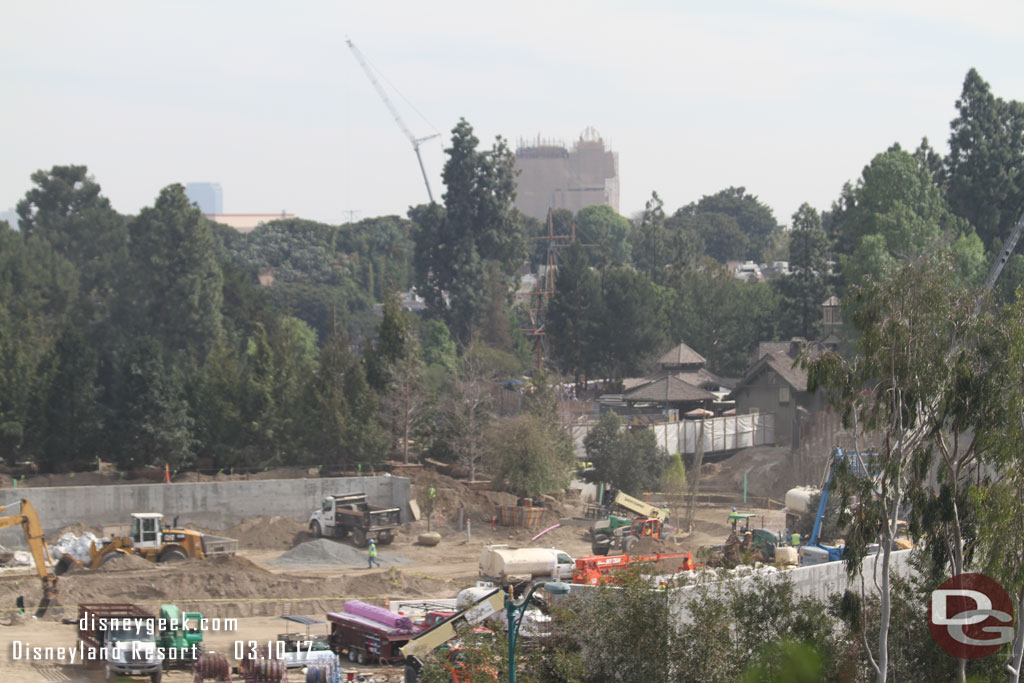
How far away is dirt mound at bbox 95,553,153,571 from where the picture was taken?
117 feet

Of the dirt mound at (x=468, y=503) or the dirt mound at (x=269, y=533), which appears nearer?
the dirt mound at (x=269, y=533)

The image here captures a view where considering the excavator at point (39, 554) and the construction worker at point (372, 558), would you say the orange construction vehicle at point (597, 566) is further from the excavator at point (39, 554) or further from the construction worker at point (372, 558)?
the excavator at point (39, 554)

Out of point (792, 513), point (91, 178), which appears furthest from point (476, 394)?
point (91, 178)

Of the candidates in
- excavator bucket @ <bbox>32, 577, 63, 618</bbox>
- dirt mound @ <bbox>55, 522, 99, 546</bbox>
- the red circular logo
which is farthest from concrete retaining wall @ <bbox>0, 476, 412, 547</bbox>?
the red circular logo

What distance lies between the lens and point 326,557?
3962 cm

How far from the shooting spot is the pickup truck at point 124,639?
80.3ft

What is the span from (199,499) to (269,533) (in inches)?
133

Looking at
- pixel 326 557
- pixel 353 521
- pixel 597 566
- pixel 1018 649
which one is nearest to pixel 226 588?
pixel 326 557

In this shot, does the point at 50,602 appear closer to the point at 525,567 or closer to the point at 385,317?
the point at 525,567

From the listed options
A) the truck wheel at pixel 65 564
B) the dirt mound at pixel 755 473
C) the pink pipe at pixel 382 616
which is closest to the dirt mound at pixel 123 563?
the truck wheel at pixel 65 564

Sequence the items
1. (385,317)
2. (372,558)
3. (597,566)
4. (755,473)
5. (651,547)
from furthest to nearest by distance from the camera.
Result: 1. (755,473)
2. (385,317)
3. (372,558)
4. (651,547)
5. (597,566)

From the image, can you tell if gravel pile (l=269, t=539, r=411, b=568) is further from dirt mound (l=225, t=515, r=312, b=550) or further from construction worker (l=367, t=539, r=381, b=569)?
dirt mound (l=225, t=515, r=312, b=550)

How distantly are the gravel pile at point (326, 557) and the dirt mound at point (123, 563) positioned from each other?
4.74 meters

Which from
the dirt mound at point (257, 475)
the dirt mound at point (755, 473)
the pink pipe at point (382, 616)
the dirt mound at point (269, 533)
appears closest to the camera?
the pink pipe at point (382, 616)
